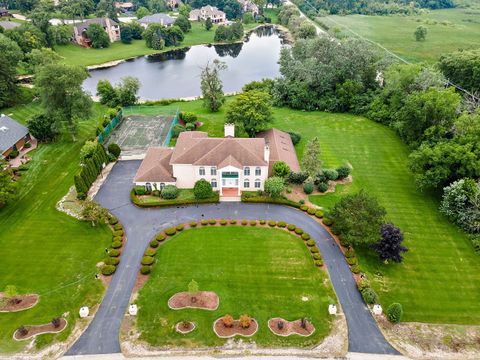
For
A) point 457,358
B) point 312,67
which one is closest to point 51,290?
point 457,358

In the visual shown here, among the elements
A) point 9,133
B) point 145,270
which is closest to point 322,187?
point 145,270

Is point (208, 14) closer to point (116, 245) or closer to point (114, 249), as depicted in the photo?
point (116, 245)

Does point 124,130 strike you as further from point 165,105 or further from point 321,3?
point 321,3

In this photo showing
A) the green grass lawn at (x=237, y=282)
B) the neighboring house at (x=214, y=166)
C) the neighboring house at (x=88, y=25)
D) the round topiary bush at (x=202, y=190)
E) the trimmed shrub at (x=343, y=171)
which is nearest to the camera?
the green grass lawn at (x=237, y=282)

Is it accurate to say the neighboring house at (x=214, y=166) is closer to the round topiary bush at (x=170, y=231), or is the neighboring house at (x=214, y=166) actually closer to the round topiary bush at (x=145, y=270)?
the round topiary bush at (x=170, y=231)

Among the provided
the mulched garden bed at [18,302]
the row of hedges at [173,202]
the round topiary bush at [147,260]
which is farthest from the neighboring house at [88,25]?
the mulched garden bed at [18,302]

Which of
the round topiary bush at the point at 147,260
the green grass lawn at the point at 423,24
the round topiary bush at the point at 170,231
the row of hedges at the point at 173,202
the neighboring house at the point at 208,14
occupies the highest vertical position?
the neighboring house at the point at 208,14

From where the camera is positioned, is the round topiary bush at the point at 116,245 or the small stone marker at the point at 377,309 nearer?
the small stone marker at the point at 377,309
